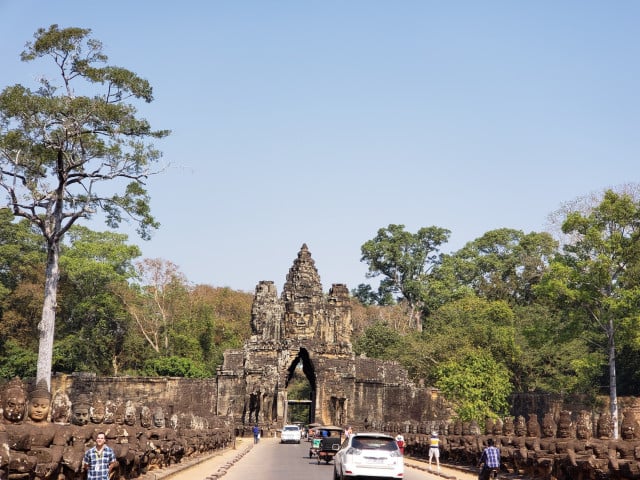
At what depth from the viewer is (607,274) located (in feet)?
139

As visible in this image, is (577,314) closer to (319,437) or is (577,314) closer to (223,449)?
(319,437)

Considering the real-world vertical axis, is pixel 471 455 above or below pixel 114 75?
below

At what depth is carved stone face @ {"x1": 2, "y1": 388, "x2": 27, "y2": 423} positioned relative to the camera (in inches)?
519

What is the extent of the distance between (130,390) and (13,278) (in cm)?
1775

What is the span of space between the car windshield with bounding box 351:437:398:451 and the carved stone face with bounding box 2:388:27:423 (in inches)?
328

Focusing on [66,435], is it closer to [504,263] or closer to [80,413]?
[80,413]

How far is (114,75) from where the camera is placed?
37625 millimetres

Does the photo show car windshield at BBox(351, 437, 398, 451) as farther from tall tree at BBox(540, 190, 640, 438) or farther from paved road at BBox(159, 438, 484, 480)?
tall tree at BBox(540, 190, 640, 438)

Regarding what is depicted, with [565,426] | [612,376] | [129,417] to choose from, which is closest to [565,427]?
[565,426]

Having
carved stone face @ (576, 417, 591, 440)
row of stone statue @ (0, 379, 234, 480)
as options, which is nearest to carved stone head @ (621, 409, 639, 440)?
carved stone face @ (576, 417, 591, 440)

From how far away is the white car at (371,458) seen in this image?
19.1 meters

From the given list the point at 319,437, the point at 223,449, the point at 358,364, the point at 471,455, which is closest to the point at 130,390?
the point at 358,364

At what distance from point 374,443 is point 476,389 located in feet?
101

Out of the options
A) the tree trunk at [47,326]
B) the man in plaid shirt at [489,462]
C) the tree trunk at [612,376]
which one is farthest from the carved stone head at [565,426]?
the tree trunk at [47,326]
